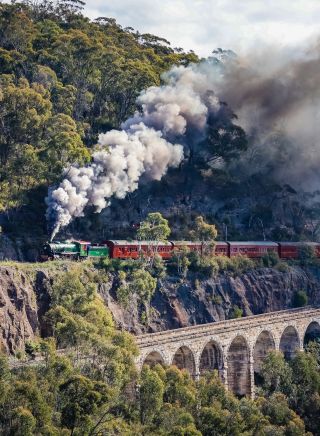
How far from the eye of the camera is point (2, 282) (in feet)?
164

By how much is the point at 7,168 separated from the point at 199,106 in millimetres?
21710

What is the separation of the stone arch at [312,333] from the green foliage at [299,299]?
20.5 feet

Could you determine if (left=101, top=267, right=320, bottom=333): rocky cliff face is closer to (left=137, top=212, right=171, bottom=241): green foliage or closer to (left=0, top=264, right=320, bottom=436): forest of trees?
(left=137, top=212, right=171, bottom=241): green foliage

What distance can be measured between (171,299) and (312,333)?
12923 millimetres

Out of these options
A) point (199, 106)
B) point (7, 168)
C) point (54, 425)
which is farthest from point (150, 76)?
point (54, 425)

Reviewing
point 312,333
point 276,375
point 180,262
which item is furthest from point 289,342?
→ point 276,375

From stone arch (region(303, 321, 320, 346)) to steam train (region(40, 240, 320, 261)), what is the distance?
30.3 feet

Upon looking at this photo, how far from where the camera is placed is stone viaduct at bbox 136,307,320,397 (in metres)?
51.7

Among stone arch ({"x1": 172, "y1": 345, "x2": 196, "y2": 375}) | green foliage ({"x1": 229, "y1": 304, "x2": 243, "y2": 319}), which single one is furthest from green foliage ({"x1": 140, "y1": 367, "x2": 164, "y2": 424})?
green foliage ({"x1": 229, "y1": 304, "x2": 243, "y2": 319})

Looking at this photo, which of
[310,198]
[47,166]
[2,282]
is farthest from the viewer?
[310,198]

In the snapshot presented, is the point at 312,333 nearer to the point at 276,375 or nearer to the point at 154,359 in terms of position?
the point at 276,375

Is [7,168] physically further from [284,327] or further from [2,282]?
[284,327]

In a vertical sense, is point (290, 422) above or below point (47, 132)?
below

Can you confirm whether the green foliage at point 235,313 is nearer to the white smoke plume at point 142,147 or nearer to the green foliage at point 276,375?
the white smoke plume at point 142,147
